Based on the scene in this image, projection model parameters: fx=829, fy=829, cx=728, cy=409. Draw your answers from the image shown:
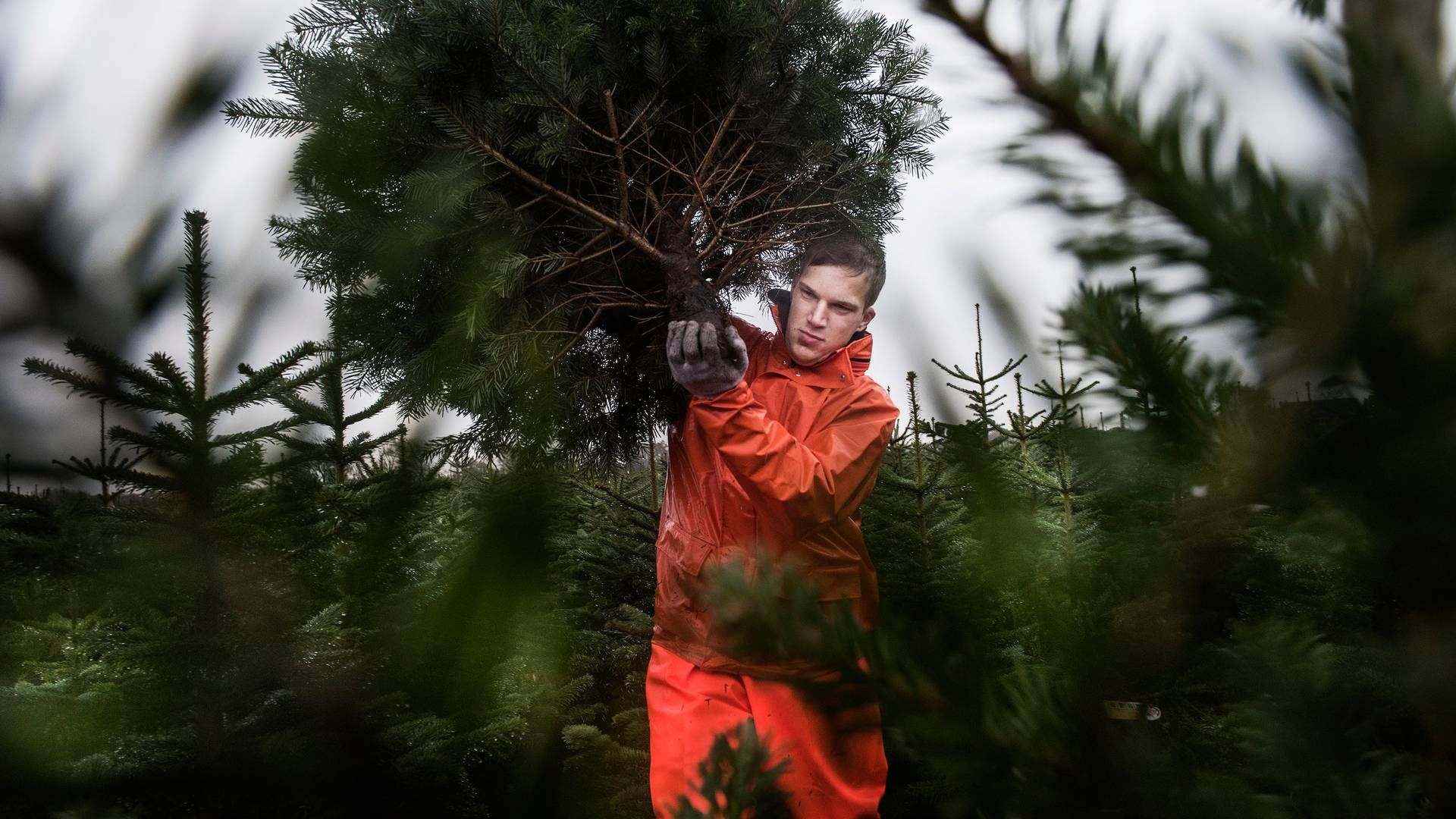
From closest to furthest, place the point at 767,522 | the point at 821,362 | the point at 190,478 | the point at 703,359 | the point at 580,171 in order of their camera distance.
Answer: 1. the point at 190,478
2. the point at 703,359
3. the point at 580,171
4. the point at 767,522
5. the point at 821,362

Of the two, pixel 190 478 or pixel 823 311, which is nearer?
pixel 190 478

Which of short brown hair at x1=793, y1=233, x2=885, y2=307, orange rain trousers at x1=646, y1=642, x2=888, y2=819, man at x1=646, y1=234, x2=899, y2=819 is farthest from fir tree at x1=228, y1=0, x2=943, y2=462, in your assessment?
orange rain trousers at x1=646, y1=642, x2=888, y2=819

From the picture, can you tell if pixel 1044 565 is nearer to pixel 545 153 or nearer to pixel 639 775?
pixel 545 153

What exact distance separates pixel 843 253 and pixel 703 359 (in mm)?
551

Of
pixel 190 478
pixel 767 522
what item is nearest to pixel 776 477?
pixel 767 522

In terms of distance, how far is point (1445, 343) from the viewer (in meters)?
0.29

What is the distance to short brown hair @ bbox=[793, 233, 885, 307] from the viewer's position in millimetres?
2125

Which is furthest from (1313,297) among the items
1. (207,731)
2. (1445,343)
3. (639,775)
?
(639,775)

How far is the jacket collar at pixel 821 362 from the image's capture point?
223 centimetres

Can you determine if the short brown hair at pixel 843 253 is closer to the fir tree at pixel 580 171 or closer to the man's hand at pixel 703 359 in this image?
the fir tree at pixel 580 171

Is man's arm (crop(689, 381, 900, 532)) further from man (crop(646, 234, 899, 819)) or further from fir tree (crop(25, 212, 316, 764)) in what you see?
fir tree (crop(25, 212, 316, 764))

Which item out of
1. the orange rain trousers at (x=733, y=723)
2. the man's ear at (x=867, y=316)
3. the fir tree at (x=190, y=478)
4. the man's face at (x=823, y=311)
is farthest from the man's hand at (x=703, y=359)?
the fir tree at (x=190, y=478)

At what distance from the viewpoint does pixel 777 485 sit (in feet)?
6.04

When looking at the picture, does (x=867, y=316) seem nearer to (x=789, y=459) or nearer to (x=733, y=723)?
(x=789, y=459)
